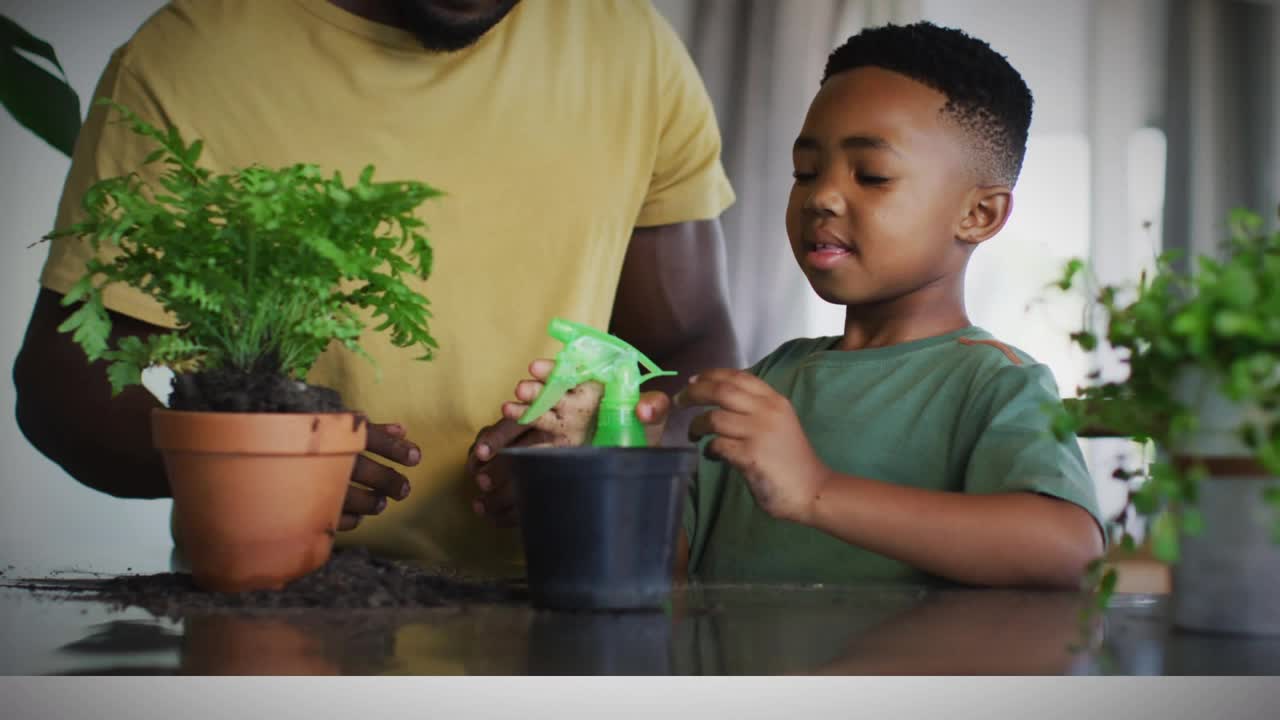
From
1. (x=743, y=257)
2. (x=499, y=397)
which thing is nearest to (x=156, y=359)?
(x=499, y=397)

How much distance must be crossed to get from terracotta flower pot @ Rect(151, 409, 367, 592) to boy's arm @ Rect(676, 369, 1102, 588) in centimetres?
31

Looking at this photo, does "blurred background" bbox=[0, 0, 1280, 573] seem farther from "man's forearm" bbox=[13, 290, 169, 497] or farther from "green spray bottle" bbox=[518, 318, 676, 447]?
"green spray bottle" bbox=[518, 318, 676, 447]

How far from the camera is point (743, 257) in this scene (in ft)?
10.7

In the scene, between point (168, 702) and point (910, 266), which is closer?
point (168, 702)

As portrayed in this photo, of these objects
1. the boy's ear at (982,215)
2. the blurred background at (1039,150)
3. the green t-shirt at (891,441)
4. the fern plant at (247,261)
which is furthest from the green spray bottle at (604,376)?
the blurred background at (1039,150)

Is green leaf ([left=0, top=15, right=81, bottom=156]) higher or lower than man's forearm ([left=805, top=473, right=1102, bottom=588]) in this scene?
higher

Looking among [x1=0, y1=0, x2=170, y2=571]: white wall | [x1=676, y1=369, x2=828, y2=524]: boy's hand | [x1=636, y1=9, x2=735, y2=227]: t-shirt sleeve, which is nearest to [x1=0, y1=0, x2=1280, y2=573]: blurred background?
[x1=0, y1=0, x2=170, y2=571]: white wall

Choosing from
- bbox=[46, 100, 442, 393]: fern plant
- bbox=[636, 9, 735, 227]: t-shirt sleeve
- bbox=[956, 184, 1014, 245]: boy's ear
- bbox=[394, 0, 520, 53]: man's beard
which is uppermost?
bbox=[394, 0, 520, 53]: man's beard

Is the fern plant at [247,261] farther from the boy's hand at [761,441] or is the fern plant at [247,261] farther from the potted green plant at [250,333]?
the boy's hand at [761,441]

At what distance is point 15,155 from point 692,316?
7.64 ft

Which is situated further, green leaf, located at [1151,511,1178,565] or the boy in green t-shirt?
the boy in green t-shirt

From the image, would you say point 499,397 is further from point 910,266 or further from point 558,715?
point 558,715

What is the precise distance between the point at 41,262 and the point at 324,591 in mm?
2642

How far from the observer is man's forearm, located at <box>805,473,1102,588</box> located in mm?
925
